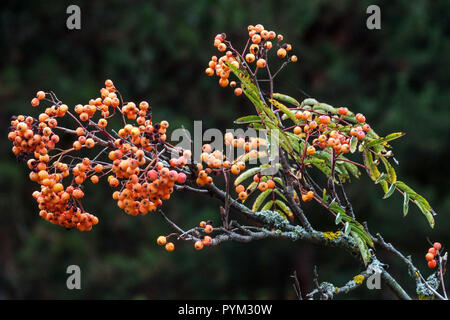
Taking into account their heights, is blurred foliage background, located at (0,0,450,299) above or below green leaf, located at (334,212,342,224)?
above

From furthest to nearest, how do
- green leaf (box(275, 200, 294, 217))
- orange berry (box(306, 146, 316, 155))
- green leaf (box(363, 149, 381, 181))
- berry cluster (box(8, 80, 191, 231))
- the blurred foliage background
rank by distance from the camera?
the blurred foliage background, green leaf (box(275, 200, 294, 217)), green leaf (box(363, 149, 381, 181)), orange berry (box(306, 146, 316, 155)), berry cluster (box(8, 80, 191, 231))

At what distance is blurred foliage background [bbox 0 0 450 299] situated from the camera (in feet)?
19.3

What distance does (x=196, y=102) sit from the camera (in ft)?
21.9

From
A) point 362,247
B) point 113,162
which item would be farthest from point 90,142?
point 362,247

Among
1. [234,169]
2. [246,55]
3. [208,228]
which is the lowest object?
[208,228]

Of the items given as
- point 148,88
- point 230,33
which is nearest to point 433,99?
point 230,33

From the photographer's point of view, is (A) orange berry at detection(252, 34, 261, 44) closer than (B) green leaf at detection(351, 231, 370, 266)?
No

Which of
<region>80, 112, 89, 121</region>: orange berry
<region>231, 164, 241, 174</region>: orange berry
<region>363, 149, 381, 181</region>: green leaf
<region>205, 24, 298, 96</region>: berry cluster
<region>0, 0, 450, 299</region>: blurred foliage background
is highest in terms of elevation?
<region>0, 0, 450, 299</region>: blurred foliage background

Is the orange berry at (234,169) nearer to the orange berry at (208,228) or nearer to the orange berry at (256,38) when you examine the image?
the orange berry at (208,228)

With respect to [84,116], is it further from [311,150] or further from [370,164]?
[370,164]

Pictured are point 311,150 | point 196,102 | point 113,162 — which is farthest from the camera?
point 196,102

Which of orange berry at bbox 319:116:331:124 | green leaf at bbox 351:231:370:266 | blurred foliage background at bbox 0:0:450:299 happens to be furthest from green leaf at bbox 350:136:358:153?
blurred foliage background at bbox 0:0:450:299

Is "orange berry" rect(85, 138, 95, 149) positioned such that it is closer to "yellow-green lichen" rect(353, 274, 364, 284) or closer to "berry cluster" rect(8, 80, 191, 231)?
"berry cluster" rect(8, 80, 191, 231)

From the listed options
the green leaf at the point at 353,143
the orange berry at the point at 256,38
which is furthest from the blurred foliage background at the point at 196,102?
the green leaf at the point at 353,143
